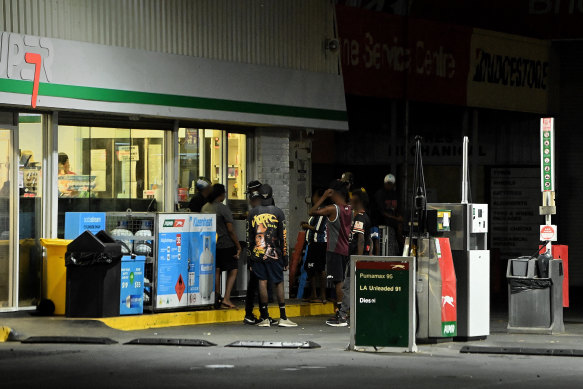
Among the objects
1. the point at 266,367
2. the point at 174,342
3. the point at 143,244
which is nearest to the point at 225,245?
the point at 143,244

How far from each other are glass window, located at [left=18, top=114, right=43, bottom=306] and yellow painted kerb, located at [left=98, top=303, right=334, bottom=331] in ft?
5.94

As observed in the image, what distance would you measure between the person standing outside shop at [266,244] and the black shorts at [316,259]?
8.52ft

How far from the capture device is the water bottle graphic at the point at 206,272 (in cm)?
1855

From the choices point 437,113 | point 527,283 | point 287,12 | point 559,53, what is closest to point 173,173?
point 287,12

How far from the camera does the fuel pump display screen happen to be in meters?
14.1

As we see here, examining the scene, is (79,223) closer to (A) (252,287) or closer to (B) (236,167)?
(A) (252,287)

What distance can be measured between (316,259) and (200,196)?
2.16m

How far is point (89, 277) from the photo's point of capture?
16781 mm

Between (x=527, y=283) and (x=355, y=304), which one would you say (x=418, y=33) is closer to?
(x=527, y=283)

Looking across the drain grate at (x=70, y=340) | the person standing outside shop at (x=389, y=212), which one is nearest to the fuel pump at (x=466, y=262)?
the drain grate at (x=70, y=340)

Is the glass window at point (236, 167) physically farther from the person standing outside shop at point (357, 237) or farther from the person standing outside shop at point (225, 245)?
the person standing outside shop at point (357, 237)

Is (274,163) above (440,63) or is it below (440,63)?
below

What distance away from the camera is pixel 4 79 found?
16.9 metres

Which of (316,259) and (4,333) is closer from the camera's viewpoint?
(4,333)
